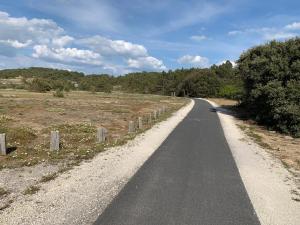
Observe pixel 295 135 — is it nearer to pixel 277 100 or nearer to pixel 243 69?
pixel 277 100

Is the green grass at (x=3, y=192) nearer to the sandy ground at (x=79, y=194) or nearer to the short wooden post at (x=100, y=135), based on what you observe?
the sandy ground at (x=79, y=194)

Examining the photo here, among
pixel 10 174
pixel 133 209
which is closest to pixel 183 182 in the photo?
pixel 133 209

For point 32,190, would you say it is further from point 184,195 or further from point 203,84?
point 203,84

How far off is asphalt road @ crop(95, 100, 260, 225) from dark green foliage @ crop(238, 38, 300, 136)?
13.0 meters

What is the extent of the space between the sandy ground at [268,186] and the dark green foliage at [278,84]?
9807 mm

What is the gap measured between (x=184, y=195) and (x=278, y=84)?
71.3ft

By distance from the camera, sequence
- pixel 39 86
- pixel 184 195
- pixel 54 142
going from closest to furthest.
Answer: pixel 184 195
pixel 54 142
pixel 39 86

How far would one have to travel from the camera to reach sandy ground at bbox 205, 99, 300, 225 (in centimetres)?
828

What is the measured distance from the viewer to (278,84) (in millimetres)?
28844

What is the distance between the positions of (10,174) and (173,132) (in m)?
12.6

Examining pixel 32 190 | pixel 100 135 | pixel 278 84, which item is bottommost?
pixel 32 190

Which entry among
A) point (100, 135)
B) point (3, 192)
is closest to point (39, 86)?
point (100, 135)

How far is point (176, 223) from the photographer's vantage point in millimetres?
7527

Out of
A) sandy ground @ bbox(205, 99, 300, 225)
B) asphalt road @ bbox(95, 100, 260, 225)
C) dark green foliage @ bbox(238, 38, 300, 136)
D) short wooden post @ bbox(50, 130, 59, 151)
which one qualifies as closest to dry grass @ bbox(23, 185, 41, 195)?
asphalt road @ bbox(95, 100, 260, 225)
